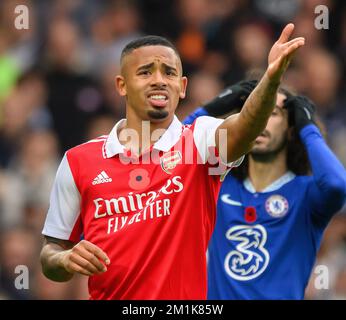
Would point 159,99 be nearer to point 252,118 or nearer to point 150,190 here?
point 150,190

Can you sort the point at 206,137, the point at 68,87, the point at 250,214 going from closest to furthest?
the point at 206,137 < the point at 250,214 < the point at 68,87

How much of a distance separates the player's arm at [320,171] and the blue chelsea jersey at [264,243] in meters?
0.08

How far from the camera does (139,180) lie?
4.25 m

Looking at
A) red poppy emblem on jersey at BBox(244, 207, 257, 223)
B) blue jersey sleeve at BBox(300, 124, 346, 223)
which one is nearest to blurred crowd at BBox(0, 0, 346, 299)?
blue jersey sleeve at BBox(300, 124, 346, 223)

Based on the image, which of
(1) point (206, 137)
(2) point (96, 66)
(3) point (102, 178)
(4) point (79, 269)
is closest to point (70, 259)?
(4) point (79, 269)

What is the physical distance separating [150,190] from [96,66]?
15.9ft

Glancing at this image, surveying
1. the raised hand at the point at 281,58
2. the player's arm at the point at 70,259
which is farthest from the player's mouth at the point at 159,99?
the player's arm at the point at 70,259

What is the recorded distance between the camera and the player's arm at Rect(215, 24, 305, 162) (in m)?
3.80

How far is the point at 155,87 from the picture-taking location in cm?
427

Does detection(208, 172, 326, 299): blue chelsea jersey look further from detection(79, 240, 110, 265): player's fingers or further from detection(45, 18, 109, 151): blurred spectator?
detection(45, 18, 109, 151): blurred spectator

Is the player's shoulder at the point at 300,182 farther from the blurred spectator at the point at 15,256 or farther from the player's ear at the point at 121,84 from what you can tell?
Result: the blurred spectator at the point at 15,256

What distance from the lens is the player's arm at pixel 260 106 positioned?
3.80 metres

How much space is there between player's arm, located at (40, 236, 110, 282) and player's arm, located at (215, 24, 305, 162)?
69 centimetres

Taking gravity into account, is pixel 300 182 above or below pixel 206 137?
below
